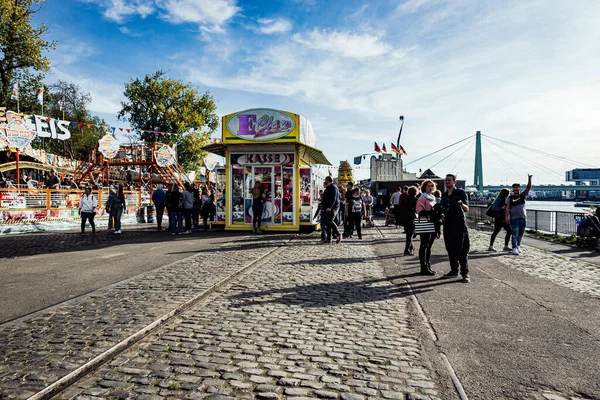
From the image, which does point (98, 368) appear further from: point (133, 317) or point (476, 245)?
point (476, 245)

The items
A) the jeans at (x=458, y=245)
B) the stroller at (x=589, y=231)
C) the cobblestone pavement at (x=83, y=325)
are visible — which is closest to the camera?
the cobblestone pavement at (x=83, y=325)

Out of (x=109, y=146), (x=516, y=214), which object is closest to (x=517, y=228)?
(x=516, y=214)

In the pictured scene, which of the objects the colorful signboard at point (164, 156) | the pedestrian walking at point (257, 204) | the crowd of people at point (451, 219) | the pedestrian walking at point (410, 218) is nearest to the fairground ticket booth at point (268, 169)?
the pedestrian walking at point (257, 204)

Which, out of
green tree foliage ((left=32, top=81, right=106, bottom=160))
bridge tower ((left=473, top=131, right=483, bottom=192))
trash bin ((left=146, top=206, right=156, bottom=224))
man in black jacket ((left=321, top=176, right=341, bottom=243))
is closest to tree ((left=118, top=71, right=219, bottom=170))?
green tree foliage ((left=32, top=81, right=106, bottom=160))

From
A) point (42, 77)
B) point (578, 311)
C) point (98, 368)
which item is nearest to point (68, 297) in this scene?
point (98, 368)

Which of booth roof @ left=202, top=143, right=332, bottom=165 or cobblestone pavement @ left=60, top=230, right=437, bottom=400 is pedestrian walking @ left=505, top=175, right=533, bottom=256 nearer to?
cobblestone pavement @ left=60, top=230, right=437, bottom=400

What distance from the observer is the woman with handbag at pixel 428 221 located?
7.55 meters

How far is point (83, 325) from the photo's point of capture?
4.45 metres

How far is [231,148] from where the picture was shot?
16.0 metres

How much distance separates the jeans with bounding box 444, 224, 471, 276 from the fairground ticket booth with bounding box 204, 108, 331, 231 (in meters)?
8.70

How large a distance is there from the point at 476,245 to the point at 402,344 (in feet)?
31.1

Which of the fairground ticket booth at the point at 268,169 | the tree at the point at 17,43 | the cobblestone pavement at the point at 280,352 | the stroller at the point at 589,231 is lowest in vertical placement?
the cobblestone pavement at the point at 280,352

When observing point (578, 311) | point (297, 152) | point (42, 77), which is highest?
point (42, 77)

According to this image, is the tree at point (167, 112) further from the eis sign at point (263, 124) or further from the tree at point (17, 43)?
the eis sign at point (263, 124)
